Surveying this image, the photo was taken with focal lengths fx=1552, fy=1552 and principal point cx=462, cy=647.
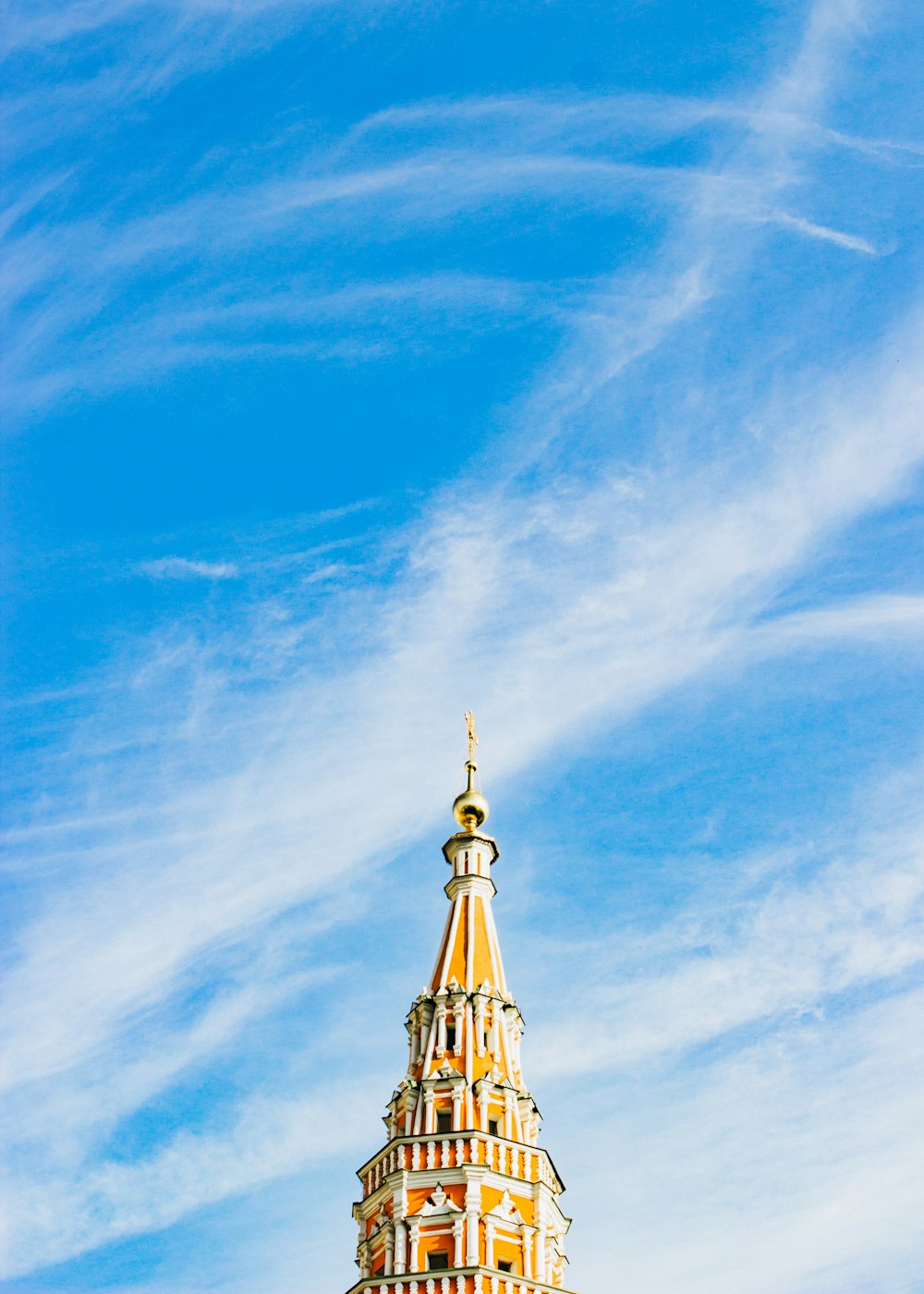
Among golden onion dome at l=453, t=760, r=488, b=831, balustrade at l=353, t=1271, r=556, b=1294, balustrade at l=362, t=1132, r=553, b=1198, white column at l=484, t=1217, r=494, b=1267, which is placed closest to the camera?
balustrade at l=353, t=1271, r=556, b=1294

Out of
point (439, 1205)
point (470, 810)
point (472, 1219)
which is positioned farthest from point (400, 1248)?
point (470, 810)

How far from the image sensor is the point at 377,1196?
46.8 metres

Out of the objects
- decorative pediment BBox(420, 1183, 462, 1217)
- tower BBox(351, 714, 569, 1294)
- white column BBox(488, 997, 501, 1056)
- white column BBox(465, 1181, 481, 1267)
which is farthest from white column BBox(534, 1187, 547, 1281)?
white column BBox(488, 997, 501, 1056)

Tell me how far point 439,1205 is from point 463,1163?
1461 mm

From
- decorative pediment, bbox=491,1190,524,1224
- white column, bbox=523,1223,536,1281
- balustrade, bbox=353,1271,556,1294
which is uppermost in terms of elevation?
decorative pediment, bbox=491,1190,524,1224

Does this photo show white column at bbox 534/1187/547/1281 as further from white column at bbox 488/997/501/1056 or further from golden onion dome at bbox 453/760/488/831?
golden onion dome at bbox 453/760/488/831

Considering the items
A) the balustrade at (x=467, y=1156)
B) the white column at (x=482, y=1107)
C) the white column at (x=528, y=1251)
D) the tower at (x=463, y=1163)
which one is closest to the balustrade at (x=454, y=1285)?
the tower at (x=463, y=1163)

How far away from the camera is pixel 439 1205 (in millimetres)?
44938

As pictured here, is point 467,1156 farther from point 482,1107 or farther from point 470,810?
point 470,810

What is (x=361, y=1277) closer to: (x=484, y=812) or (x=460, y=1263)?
(x=460, y=1263)

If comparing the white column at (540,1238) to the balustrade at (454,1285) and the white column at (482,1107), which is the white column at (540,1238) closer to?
the balustrade at (454,1285)

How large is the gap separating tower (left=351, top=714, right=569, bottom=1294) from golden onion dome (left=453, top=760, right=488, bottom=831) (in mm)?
4360

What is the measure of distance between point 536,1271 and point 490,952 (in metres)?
12.3

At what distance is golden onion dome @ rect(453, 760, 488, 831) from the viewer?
58.5 metres
